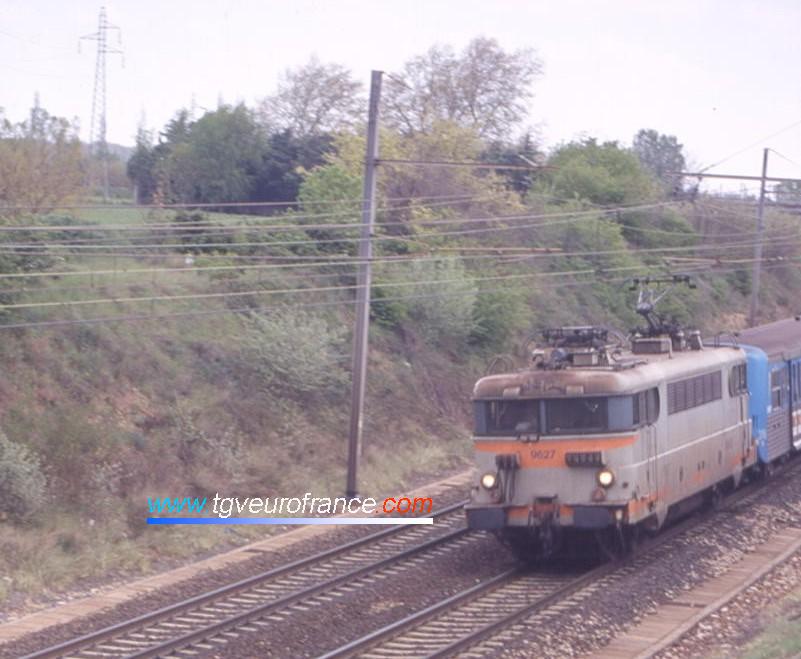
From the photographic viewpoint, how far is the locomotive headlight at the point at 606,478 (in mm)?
15406

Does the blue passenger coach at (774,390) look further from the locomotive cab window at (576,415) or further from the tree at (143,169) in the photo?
the tree at (143,169)

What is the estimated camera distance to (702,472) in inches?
744

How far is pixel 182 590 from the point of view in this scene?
16281 mm

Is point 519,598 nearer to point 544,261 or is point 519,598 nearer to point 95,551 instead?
point 95,551

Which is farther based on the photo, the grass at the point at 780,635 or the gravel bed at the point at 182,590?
the gravel bed at the point at 182,590

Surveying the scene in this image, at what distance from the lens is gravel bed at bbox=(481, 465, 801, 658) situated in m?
13.2

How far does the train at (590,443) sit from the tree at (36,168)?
1351cm

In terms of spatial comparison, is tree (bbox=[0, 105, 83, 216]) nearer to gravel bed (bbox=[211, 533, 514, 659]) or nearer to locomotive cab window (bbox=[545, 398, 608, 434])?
gravel bed (bbox=[211, 533, 514, 659])

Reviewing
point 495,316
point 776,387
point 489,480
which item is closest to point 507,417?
point 489,480

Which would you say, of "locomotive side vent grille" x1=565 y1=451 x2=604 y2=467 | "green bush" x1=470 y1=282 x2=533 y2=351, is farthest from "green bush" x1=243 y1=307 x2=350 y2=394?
"locomotive side vent grille" x1=565 y1=451 x2=604 y2=467

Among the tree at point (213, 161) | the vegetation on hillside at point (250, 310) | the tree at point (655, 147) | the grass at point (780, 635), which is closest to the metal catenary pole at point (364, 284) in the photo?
the vegetation on hillside at point (250, 310)

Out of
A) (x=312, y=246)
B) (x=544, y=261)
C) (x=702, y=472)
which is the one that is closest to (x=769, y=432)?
(x=702, y=472)

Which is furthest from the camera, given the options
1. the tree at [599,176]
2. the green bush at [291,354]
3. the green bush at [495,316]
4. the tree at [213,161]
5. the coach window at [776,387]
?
the tree at [599,176]

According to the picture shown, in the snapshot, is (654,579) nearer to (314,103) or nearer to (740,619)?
(740,619)
